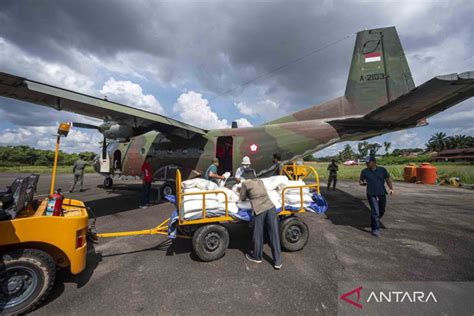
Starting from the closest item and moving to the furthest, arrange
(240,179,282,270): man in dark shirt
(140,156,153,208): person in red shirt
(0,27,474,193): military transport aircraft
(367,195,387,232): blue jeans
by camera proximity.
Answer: (240,179,282,270): man in dark shirt
(367,195,387,232): blue jeans
(0,27,474,193): military transport aircraft
(140,156,153,208): person in red shirt

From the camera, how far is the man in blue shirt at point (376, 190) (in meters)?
5.48

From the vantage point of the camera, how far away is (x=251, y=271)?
368 cm

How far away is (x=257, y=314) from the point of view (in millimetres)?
2668

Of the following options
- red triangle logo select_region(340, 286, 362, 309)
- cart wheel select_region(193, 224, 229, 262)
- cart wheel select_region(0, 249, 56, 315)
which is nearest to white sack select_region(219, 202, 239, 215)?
cart wheel select_region(193, 224, 229, 262)

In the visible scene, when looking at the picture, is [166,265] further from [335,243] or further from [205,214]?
[335,243]

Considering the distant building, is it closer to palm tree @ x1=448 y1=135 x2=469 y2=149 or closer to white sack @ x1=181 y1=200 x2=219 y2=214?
palm tree @ x1=448 y1=135 x2=469 y2=149

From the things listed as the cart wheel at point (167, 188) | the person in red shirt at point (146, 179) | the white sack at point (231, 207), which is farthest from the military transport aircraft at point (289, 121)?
the white sack at point (231, 207)

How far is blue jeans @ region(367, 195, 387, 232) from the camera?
545 centimetres

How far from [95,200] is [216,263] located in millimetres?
8987

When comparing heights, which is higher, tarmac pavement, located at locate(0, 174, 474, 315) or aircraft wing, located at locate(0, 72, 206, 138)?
aircraft wing, located at locate(0, 72, 206, 138)

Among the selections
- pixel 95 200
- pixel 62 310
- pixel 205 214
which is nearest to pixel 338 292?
pixel 205 214

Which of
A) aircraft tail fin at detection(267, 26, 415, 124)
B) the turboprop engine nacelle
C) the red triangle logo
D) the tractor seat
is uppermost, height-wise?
aircraft tail fin at detection(267, 26, 415, 124)

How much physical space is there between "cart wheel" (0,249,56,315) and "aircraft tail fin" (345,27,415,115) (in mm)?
10644

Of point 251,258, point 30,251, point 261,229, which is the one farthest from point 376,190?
point 30,251
